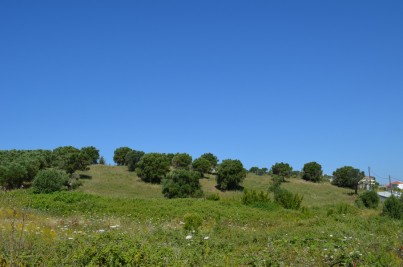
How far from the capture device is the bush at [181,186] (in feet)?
128

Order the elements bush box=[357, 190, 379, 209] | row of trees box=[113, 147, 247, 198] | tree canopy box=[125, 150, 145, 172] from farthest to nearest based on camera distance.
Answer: tree canopy box=[125, 150, 145, 172]
row of trees box=[113, 147, 247, 198]
bush box=[357, 190, 379, 209]

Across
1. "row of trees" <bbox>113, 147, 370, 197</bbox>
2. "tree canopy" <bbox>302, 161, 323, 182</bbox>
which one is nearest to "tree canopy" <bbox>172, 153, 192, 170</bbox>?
"row of trees" <bbox>113, 147, 370, 197</bbox>

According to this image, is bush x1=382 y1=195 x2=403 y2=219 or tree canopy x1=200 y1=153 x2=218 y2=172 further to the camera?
tree canopy x1=200 y1=153 x2=218 y2=172

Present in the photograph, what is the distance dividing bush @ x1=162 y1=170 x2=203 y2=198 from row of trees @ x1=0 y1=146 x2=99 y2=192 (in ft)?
44.4

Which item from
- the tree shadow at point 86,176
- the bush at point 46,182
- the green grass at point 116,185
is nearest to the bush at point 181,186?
the green grass at point 116,185

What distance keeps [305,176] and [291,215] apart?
47.3 metres

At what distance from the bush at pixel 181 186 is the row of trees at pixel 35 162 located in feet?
44.4

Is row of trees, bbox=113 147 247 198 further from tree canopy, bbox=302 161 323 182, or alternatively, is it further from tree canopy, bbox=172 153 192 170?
tree canopy, bbox=302 161 323 182

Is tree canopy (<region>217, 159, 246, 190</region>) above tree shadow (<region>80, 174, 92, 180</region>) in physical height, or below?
above

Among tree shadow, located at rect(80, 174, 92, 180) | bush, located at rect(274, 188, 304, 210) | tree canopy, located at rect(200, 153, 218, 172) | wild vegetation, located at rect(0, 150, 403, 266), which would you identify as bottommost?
wild vegetation, located at rect(0, 150, 403, 266)

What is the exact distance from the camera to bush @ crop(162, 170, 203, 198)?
3888cm

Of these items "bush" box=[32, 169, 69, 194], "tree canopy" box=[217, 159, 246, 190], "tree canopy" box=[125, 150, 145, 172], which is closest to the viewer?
"bush" box=[32, 169, 69, 194]

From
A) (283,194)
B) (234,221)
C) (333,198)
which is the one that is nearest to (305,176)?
(333,198)

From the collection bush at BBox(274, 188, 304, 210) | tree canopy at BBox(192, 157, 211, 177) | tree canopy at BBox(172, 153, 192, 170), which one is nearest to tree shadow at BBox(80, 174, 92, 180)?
tree canopy at BBox(172, 153, 192, 170)
